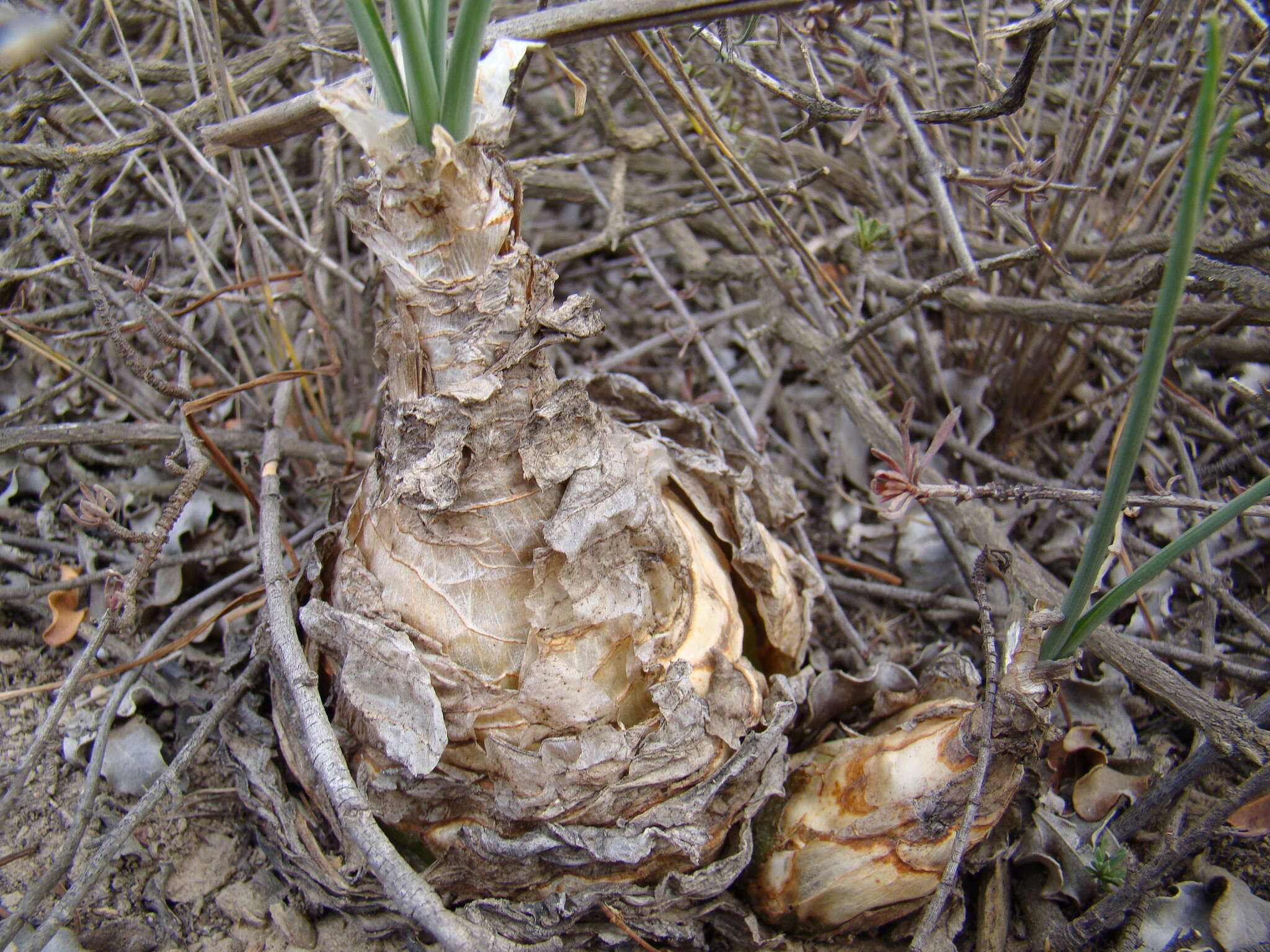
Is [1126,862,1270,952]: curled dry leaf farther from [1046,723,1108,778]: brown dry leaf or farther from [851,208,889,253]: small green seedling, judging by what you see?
[851,208,889,253]: small green seedling

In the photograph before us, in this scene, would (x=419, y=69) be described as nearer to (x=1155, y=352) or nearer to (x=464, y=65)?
(x=464, y=65)

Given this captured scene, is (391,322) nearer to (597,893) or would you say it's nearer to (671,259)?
(597,893)

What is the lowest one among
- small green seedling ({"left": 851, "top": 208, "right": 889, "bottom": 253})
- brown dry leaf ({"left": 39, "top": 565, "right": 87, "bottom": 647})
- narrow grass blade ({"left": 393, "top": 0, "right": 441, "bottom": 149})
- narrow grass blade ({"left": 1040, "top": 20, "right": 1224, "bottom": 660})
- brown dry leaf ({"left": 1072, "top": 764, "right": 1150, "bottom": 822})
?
brown dry leaf ({"left": 1072, "top": 764, "right": 1150, "bottom": 822})

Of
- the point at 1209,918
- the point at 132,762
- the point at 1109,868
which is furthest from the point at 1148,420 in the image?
the point at 132,762

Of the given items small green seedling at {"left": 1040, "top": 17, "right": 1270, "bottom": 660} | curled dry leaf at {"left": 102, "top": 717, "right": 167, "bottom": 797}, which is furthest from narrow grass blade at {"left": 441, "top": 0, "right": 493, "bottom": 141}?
curled dry leaf at {"left": 102, "top": 717, "right": 167, "bottom": 797}

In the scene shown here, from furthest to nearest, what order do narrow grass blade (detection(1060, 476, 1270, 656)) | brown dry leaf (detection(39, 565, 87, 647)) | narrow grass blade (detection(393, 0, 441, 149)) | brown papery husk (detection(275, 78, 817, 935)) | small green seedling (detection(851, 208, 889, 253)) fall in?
1. small green seedling (detection(851, 208, 889, 253))
2. brown dry leaf (detection(39, 565, 87, 647))
3. brown papery husk (detection(275, 78, 817, 935))
4. narrow grass blade (detection(1060, 476, 1270, 656))
5. narrow grass blade (detection(393, 0, 441, 149))

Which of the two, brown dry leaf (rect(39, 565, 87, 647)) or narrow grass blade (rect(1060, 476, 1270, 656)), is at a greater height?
narrow grass blade (rect(1060, 476, 1270, 656))

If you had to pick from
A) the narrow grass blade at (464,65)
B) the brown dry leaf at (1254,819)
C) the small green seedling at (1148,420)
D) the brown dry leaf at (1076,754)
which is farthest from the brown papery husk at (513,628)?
the brown dry leaf at (1254,819)
